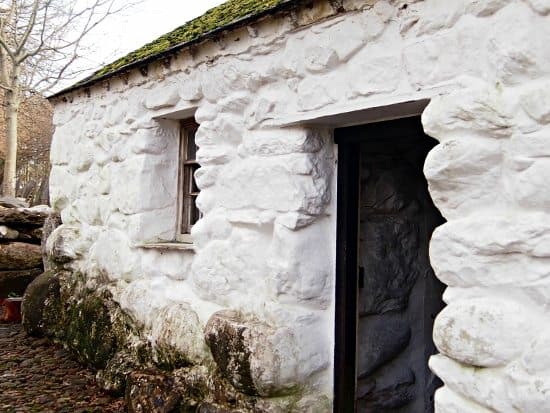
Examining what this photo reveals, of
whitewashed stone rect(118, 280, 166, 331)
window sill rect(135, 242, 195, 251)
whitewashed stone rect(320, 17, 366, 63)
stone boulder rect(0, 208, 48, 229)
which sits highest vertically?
whitewashed stone rect(320, 17, 366, 63)

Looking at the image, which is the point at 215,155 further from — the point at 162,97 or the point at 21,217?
the point at 21,217

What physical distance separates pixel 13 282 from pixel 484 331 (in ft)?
25.0

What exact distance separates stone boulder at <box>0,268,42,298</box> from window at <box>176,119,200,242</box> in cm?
463

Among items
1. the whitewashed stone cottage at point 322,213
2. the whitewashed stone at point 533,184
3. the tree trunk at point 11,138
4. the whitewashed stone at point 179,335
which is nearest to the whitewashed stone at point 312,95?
the whitewashed stone cottage at point 322,213

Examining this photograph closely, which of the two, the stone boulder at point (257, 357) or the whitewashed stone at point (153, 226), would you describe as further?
the whitewashed stone at point (153, 226)

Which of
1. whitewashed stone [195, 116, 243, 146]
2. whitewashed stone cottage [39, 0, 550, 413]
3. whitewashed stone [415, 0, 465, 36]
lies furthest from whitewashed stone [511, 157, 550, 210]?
whitewashed stone [195, 116, 243, 146]

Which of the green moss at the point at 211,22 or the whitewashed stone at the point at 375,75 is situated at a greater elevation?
the green moss at the point at 211,22

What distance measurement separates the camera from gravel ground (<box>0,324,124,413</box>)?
13.7ft

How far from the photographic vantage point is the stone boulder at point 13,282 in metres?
7.95

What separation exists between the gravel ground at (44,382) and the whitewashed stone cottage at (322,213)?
19 cm

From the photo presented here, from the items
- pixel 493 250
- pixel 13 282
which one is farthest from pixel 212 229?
pixel 13 282

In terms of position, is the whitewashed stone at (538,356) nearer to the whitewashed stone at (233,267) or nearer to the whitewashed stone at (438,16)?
the whitewashed stone at (438,16)

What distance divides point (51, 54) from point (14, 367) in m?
11.1

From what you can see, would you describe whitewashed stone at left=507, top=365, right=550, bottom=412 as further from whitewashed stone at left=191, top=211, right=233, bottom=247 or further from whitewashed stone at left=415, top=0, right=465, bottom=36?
whitewashed stone at left=191, top=211, right=233, bottom=247
